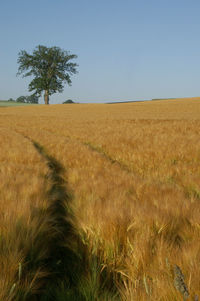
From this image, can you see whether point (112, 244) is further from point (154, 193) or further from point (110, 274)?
point (154, 193)

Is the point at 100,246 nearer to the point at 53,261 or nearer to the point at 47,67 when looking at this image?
the point at 53,261

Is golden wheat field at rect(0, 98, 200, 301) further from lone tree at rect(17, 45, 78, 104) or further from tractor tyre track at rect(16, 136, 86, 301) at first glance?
lone tree at rect(17, 45, 78, 104)

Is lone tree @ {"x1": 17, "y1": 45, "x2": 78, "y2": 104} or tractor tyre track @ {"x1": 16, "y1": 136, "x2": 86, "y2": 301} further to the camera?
lone tree @ {"x1": 17, "y1": 45, "x2": 78, "y2": 104}

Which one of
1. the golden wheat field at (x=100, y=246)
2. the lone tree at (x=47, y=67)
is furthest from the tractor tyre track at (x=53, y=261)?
the lone tree at (x=47, y=67)

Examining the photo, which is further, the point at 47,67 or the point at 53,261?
the point at 47,67

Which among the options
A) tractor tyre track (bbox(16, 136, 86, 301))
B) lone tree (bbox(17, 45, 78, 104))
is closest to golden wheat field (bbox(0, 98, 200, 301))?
tractor tyre track (bbox(16, 136, 86, 301))

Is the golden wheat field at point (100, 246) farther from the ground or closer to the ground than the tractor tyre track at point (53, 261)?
farther from the ground

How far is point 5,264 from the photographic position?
3.42 ft

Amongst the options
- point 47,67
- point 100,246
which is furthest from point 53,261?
point 47,67

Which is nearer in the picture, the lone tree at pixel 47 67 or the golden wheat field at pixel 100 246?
the golden wheat field at pixel 100 246

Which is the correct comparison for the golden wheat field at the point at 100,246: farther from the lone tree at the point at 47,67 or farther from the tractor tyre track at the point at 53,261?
the lone tree at the point at 47,67

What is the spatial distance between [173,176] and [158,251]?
8.48ft

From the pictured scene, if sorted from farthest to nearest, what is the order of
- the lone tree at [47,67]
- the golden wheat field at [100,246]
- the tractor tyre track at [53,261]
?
the lone tree at [47,67]
the tractor tyre track at [53,261]
the golden wheat field at [100,246]

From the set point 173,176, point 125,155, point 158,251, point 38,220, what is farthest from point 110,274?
point 125,155
